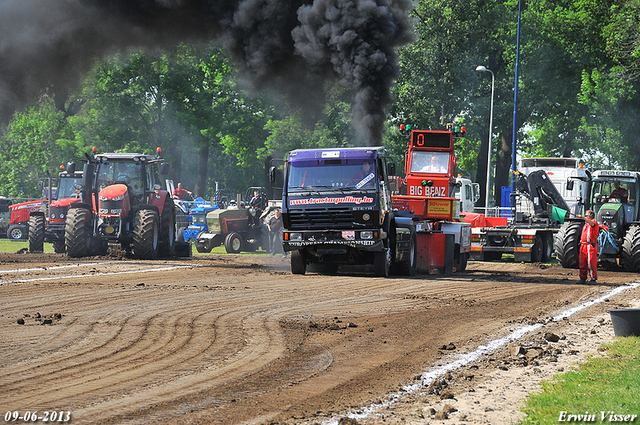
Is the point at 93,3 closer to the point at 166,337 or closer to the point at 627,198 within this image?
the point at 166,337

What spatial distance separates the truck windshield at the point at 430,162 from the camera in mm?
21719

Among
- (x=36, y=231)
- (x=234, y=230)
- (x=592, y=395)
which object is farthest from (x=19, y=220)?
(x=592, y=395)

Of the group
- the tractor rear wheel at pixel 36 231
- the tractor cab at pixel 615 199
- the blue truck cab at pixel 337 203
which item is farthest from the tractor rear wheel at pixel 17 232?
the tractor cab at pixel 615 199

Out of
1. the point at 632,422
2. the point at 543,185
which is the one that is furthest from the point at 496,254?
the point at 632,422

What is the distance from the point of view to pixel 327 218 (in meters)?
17.3

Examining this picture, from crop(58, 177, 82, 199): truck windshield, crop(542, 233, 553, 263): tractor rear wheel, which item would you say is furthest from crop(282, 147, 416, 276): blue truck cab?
crop(58, 177, 82, 199): truck windshield

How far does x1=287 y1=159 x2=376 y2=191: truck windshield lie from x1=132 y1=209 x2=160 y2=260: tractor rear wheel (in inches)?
239

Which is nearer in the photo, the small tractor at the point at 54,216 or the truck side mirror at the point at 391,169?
the truck side mirror at the point at 391,169

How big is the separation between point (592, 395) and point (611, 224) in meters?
16.9

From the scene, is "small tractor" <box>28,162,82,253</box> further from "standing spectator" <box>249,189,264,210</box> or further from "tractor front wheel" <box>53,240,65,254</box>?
"standing spectator" <box>249,189,264,210</box>

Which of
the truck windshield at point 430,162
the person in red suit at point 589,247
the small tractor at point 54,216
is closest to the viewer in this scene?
the person in red suit at point 589,247

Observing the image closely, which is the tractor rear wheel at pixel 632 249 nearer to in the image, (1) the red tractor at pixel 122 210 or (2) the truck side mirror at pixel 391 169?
(2) the truck side mirror at pixel 391 169

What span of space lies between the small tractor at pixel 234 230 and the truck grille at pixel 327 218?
12231 millimetres

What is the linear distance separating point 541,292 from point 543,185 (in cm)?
1284
